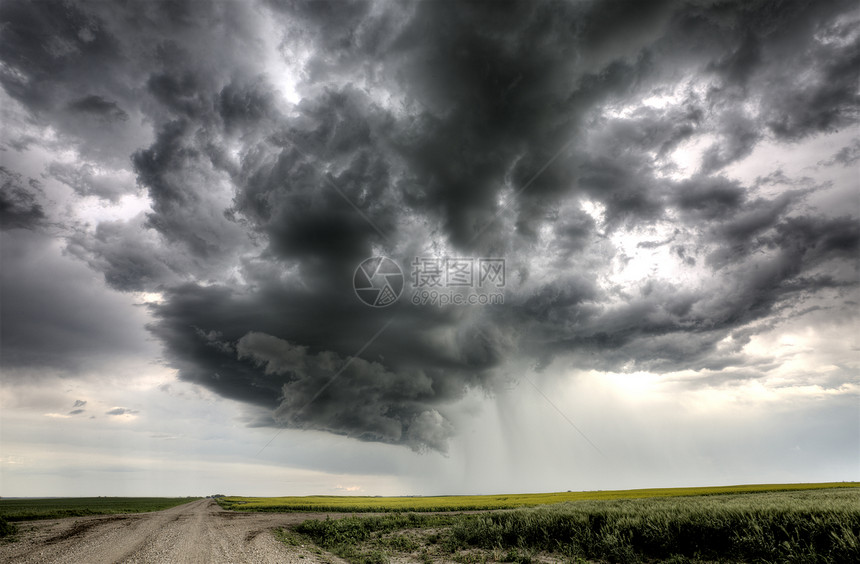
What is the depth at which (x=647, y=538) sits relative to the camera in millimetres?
15914

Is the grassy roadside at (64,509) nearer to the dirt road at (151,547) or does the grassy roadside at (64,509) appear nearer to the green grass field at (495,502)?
the dirt road at (151,547)

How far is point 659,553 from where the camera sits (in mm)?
15422

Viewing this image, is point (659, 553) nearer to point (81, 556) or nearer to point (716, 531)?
point (716, 531)

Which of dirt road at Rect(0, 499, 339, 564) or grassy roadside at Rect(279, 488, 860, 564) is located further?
dirt road at Rect(0, 499, 339, 564)

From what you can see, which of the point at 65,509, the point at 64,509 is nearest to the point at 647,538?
the point at 65,509

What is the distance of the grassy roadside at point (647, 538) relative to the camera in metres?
12.9

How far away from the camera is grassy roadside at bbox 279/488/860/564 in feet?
42.4

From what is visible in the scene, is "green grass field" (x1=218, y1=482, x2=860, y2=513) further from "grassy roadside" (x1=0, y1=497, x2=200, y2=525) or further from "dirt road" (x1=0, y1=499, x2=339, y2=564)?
"dirt road" (x1=0, y1=499, x2=339, y2=564)

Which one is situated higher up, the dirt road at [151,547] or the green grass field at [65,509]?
the dirt road at [151,547]

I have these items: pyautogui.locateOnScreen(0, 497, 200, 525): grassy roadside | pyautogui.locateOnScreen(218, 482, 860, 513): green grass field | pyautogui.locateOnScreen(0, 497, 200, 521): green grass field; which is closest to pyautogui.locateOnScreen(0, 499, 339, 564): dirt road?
pyautogui.locateOnScreen(0, 497, 200, 525): grassy roadside

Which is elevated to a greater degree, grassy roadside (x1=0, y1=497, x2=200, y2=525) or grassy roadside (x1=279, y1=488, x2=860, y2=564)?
grassy roadside (x1=279, y1=488, x2=860, y2=564)

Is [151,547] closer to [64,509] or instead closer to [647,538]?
[647,538]

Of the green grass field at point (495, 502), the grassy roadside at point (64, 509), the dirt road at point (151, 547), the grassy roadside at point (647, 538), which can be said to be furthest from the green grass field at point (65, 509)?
the grassy roadside at point (647, 538)

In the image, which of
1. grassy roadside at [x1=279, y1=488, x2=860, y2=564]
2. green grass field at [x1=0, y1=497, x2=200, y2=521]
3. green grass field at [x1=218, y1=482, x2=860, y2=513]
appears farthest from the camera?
green grass field at [x1=218, y1=482, x2=860, y2=513]
